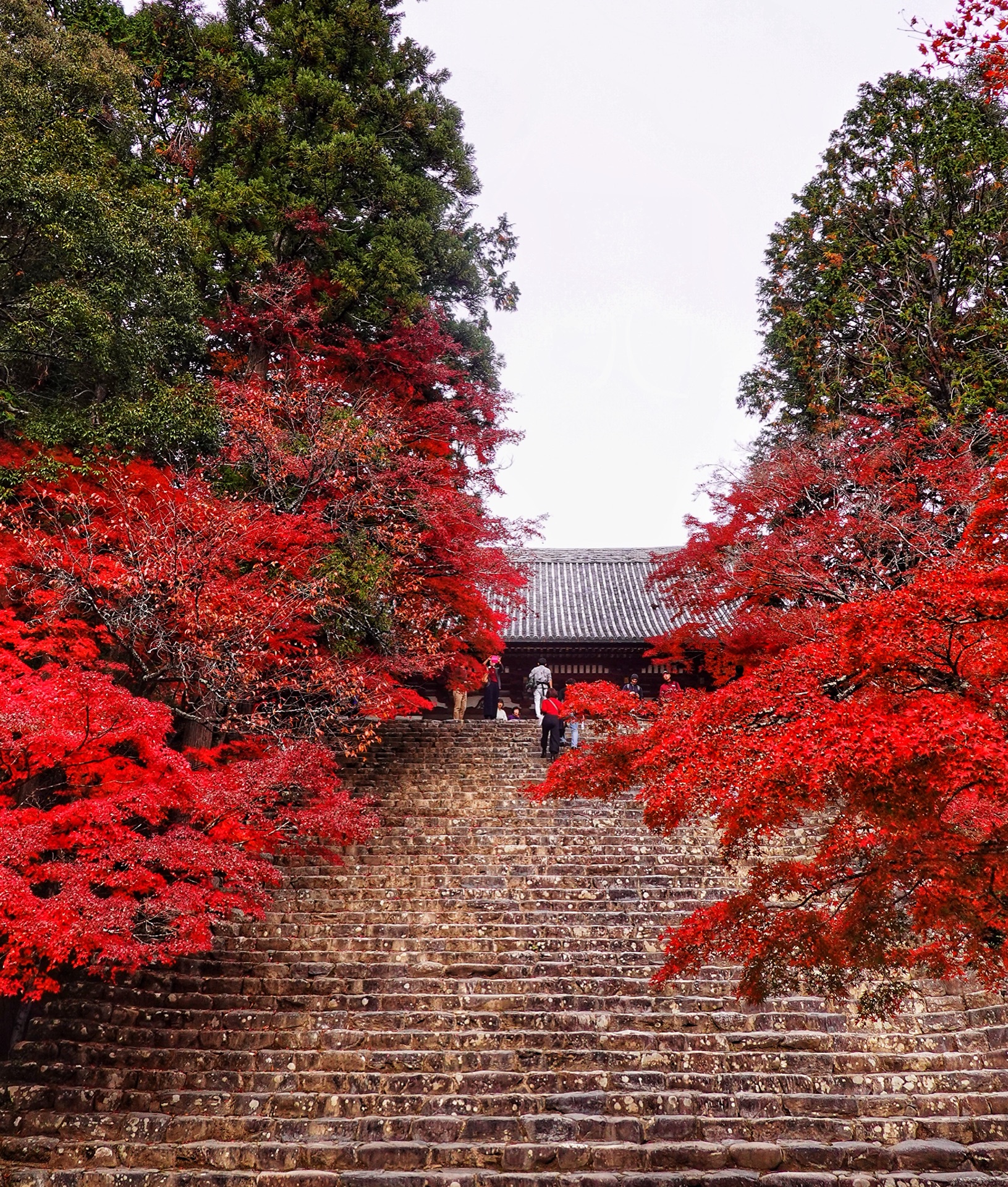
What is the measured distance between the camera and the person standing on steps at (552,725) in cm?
1495

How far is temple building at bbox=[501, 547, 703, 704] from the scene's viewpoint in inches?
865

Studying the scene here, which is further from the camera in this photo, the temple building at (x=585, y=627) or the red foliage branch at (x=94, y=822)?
the temple building at (x=585, y=627)

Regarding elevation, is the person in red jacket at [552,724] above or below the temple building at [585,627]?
below

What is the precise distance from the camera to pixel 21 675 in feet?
25.6

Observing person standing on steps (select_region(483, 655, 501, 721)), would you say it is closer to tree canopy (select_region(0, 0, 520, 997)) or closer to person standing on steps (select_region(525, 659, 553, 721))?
person standing on steps (select_region(525, 659, 553, 721))

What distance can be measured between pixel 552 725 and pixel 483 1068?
825 cm

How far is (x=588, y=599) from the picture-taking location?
26078 mm

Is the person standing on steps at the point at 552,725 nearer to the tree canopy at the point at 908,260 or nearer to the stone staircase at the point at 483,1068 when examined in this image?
the stone staircase at the point at 483,1068

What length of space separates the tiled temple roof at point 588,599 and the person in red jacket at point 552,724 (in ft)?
12.7

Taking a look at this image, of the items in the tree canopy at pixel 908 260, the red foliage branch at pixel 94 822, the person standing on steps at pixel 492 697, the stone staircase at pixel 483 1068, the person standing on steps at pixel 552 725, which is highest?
the tree canopy at pixel 908 260

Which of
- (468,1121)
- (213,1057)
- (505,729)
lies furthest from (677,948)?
(505,729)

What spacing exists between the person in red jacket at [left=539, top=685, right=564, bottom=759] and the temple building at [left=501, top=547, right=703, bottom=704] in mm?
3867

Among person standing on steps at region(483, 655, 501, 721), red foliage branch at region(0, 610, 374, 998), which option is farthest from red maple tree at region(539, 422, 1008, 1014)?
person standing on steps at region(483, 655, 501, 721)

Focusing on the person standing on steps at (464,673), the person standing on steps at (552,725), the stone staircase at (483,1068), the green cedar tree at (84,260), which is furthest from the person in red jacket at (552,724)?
the green cedar tree at (84,260)
